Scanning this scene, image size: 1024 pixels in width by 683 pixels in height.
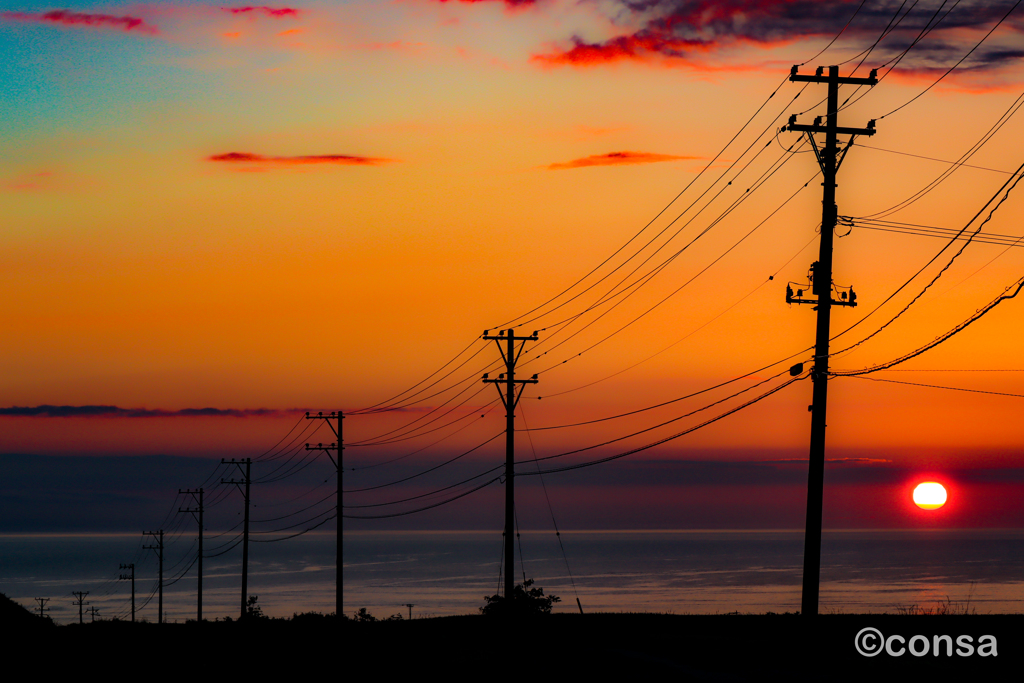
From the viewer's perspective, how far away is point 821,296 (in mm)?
24422

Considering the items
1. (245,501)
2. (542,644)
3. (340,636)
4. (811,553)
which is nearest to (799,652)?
(811,553)

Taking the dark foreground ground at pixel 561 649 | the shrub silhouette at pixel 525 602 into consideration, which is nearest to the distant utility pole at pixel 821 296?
the dark foreground ground at pixel 561 649

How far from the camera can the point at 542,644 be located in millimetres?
30531

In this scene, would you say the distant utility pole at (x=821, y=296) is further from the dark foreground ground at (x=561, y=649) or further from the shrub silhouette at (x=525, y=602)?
the shrub silhouette at (x=525, y=602)

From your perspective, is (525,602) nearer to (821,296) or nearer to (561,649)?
(561,649)

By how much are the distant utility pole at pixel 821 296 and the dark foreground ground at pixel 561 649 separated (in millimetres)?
1933

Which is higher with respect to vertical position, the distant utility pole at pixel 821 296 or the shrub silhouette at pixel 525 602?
the distant utility pole at pixel 821 296

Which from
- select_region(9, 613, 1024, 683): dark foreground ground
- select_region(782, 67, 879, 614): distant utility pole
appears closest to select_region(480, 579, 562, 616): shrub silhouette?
select_region(9, 613, 1024, 683): dark foreground ground

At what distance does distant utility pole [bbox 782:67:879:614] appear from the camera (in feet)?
78.2

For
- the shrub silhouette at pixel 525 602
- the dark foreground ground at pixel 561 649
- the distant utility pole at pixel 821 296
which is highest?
the distant utility pole at pixel 821 296

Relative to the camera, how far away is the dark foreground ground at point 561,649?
75.9 feet

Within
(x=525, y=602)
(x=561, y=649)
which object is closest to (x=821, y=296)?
(x=561, y=649)

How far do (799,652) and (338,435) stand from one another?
41835 mm

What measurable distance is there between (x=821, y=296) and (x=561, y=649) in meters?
13.2
